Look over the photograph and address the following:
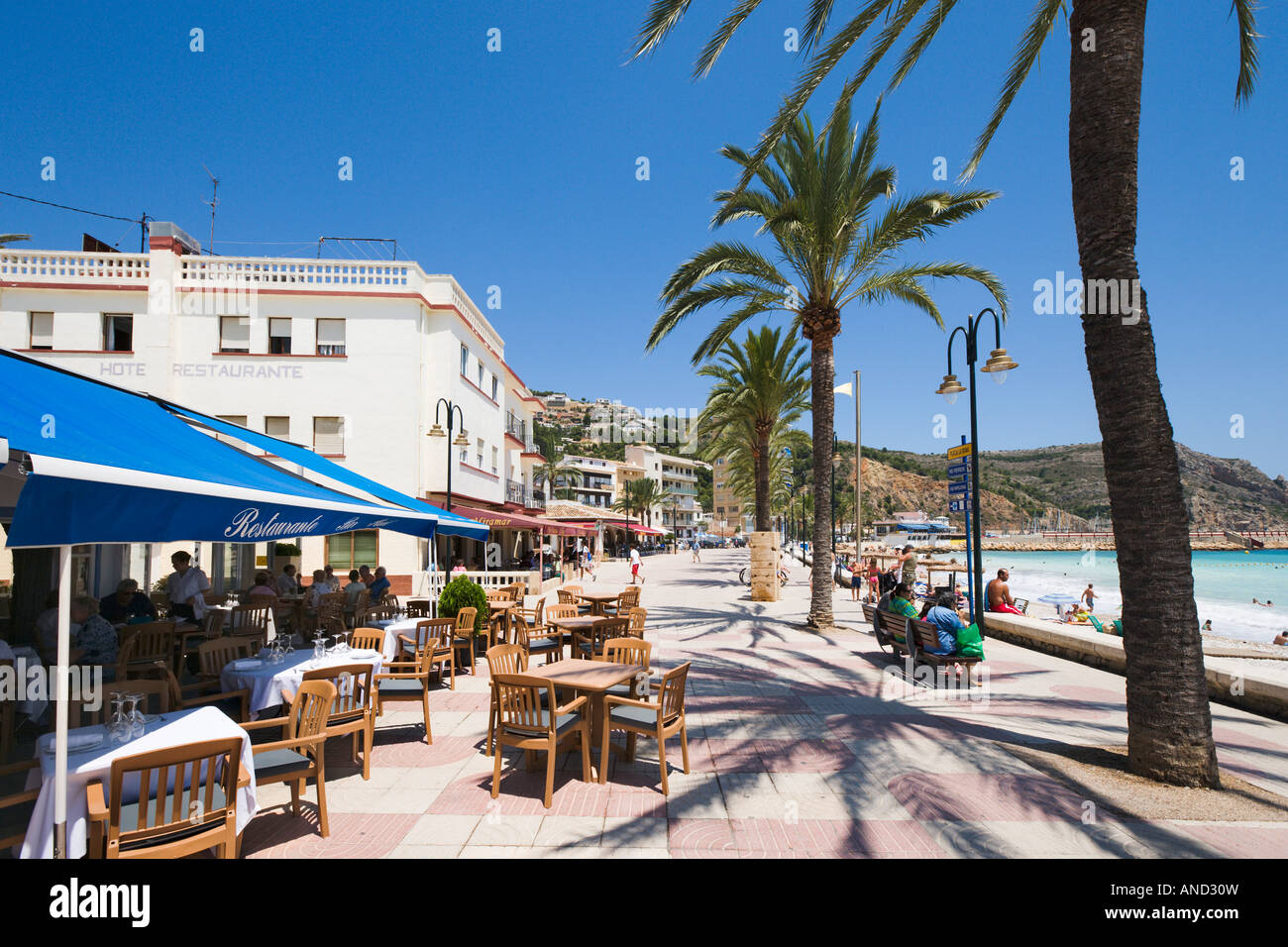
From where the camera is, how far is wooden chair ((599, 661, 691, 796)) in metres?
5.18

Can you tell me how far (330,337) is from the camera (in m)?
21.3

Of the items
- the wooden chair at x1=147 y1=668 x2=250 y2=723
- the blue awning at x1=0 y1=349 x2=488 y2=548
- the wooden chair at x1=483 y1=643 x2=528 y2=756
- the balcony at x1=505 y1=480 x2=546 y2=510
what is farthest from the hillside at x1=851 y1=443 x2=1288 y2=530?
the blue awning at x1=0 y1=349 x2=488 y2=548

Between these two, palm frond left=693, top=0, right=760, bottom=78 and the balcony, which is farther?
the balcony

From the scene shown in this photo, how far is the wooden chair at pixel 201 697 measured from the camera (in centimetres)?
512

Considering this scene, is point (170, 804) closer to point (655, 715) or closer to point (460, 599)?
point (655, 715)

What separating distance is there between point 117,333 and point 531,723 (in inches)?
909

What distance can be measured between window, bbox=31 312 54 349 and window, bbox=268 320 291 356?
248 inches

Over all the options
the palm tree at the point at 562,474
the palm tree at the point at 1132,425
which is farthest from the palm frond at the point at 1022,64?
the palm tree at the point at 562,474

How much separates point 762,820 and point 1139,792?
3001 millimetres

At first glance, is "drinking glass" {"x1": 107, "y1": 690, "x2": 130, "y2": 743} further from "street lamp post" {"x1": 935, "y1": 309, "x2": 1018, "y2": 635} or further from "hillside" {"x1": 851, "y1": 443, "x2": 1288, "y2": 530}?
"hillside" {"x1": 851, "y1": 443, "x2": 1288, "y2": 530}

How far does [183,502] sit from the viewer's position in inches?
138

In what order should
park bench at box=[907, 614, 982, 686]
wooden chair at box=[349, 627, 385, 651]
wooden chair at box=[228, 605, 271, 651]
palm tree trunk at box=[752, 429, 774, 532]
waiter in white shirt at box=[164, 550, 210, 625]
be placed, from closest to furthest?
wooden chair at box=[349, 627, 385, 651]
park bench at box=[907, 614, 982, 686]
wooden chair at box=[228, 605, 271, 651]
waiter in white shirt at box=[164, 550, 210, 625]
palm tree trunk at box=[752, 429, 774, 532]

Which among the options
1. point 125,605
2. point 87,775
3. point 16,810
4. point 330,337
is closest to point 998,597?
point 87,775
